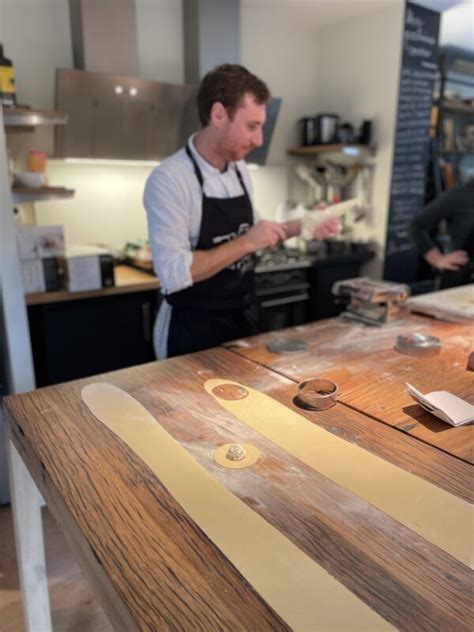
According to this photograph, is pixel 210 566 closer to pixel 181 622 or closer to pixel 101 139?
pixel 181 622

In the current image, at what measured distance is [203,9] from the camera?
2906 mm

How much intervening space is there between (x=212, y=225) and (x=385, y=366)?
76 centimetres

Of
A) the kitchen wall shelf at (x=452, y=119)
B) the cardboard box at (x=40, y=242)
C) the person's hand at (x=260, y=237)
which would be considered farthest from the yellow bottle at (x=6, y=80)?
the kitchen wall shelf at (x=452, y=119)

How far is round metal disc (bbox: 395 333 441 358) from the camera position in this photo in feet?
4.33

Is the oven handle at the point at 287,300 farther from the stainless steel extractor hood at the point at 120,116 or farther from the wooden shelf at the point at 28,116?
the wooden shelf at the point at 28,116

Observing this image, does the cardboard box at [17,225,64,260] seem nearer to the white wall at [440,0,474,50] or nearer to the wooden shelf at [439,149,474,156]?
the white wall at [440,0,474,50]

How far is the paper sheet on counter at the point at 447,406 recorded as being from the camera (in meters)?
0.95

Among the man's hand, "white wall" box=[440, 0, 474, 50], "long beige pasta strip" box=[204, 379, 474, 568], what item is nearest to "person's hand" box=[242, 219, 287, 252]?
"long beige pasta strip" box=[204, 379, 474, 568]

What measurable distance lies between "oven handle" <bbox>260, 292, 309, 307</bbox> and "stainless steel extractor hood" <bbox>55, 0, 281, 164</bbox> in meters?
1.15

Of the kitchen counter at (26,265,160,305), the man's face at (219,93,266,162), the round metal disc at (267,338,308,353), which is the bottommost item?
the kitchen counter at (26,265,160,305)

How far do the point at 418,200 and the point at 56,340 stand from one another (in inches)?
110

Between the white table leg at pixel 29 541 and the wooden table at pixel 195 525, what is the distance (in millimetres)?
30

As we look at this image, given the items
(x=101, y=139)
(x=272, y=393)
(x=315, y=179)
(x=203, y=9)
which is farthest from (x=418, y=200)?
(x=272, y=393)

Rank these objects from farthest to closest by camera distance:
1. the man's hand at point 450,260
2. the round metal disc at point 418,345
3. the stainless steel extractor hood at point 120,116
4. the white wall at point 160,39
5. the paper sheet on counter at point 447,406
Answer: the white wall at point 160,39, the stainless steel extractor hood at point 120,116, the man's hand at point 450,260, the round metal disc at point 418,345, the paper sheet on counter at point 447,406
